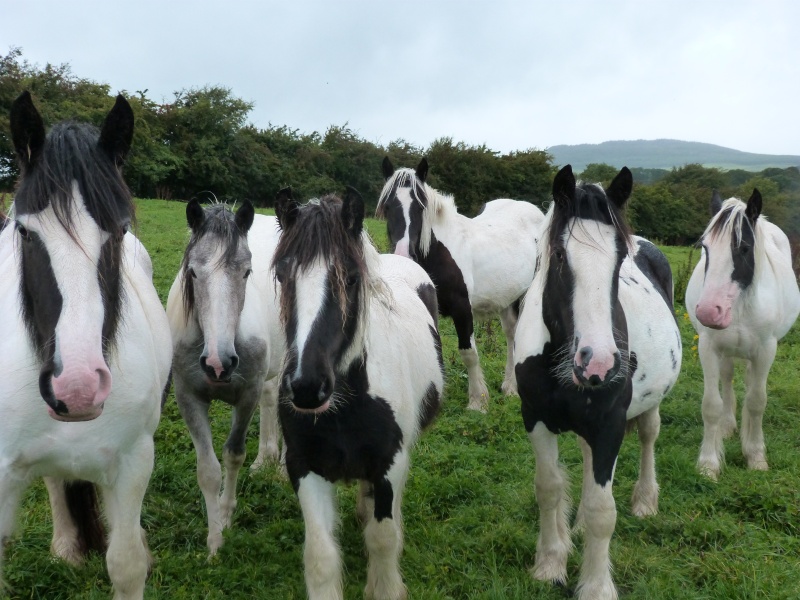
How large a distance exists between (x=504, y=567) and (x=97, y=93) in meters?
29.3

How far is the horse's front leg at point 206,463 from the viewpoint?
4035 millimetres

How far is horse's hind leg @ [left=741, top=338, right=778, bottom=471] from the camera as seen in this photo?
5629 mm

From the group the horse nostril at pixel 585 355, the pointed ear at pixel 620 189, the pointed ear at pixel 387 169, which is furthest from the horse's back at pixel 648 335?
the pointed ear at pixel 387 169

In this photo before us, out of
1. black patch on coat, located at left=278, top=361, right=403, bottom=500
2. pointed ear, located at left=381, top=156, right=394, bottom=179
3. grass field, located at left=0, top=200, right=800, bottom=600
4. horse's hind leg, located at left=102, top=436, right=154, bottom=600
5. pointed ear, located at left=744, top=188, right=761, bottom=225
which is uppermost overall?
pointed ear, located at left=381, top=156, right=394, bottom=179

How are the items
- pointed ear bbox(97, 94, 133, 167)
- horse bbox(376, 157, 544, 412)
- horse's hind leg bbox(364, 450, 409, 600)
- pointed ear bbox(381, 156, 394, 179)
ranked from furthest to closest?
pointed ear bbox(381, 156, 394, 179) < horse bbox(376, 157, 544, 412) < horse's hind leg bbox(364, 450, 409, 600) < pointed ear bbox(97, 94, 133, 167)

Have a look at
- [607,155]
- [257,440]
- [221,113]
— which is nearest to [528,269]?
[257,440]

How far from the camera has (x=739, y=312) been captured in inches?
220

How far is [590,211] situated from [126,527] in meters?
2.66

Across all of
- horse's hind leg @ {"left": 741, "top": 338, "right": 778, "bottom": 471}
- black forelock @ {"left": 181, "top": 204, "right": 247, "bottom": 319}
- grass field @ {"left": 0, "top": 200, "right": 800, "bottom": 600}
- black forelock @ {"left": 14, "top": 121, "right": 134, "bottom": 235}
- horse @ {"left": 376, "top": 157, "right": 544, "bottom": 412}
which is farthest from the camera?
horse @ {"left": 376, "top": 157, "right": 544, "bottom": 412}

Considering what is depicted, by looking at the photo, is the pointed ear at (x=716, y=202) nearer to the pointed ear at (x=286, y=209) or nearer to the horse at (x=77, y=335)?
the pointed ear at (x=286, y=209)

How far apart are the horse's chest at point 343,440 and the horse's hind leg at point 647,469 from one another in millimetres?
2454

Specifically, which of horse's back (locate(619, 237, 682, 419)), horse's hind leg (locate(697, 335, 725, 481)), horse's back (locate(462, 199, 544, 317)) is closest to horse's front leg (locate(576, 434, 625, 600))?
horse's back (locate(619, 237, 682, 419))

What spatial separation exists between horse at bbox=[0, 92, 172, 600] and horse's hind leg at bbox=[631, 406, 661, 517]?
3.46 metres

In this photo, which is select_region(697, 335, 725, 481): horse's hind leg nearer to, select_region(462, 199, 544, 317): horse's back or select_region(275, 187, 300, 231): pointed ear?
select_region(462, 199, 544, 317): horse's back
